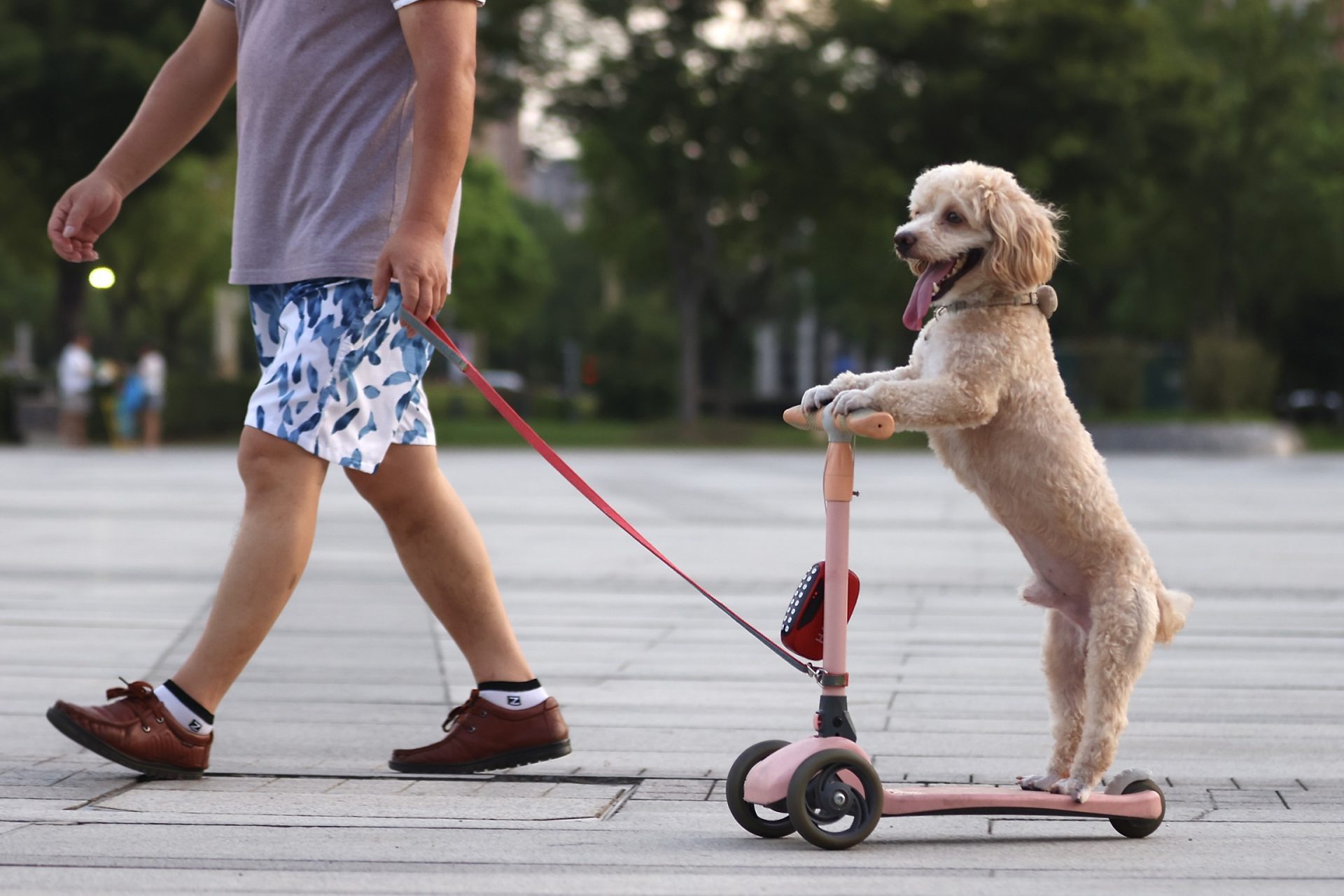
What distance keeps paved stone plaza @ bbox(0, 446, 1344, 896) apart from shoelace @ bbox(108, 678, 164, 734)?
14 cm

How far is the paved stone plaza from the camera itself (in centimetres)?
303

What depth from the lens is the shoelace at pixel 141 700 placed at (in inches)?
146

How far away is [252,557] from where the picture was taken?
379cm

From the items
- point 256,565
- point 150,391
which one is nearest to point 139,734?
point 256,565

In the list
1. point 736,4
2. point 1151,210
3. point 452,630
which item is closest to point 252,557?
point 452,630

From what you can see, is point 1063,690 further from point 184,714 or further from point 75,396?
point 75,396

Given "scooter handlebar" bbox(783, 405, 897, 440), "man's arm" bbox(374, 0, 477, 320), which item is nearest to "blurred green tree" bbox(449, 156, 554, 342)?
"man's arm" bbox(374, 0, 477, 320)

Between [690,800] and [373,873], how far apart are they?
0.87m

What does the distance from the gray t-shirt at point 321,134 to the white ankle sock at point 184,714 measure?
0.90 m

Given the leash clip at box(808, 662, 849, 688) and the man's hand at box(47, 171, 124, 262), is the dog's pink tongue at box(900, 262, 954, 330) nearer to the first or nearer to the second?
the leash clip at box(808, 662, 849, 688)

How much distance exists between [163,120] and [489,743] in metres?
1.63

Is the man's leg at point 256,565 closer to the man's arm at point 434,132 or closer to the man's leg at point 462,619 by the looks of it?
the man's leg at point 462,619

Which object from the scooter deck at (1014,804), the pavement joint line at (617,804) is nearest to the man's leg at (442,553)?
the pavement joint line at (617,804)

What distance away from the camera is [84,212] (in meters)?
4.11
